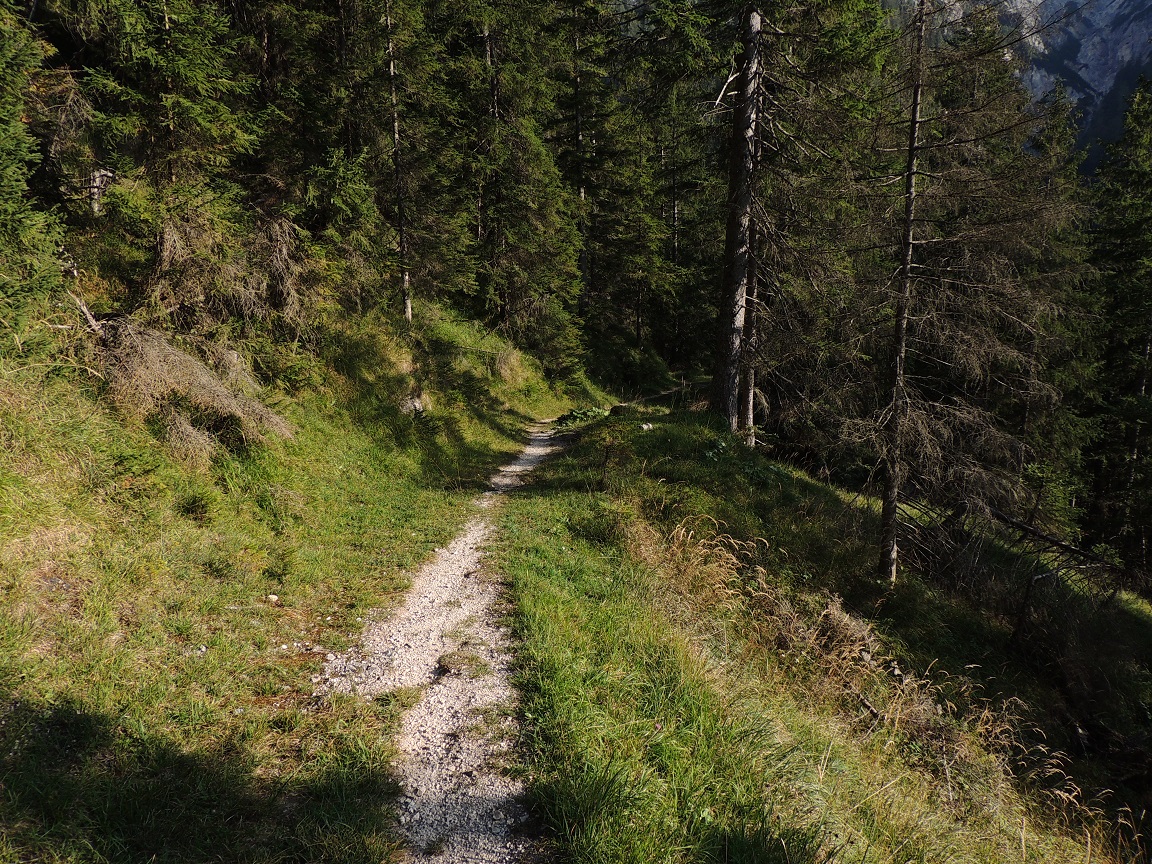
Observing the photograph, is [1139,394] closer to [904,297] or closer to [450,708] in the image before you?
[904,297]

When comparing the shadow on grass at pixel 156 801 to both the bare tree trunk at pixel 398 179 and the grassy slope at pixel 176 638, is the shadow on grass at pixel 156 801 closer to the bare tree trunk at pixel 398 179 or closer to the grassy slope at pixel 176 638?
the grassy slope at pixel 176 638

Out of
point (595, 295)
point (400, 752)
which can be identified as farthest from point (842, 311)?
point (595, 295)

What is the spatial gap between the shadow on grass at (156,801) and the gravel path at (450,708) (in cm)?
29

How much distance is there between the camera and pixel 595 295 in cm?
3053

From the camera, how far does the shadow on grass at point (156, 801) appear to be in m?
2.54

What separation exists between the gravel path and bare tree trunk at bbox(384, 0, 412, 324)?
10012 mm

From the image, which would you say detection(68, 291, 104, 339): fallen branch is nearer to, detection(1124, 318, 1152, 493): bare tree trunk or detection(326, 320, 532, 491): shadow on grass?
detection(326, 320, 532, 491): shadow on grass

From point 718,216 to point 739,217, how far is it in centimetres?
243

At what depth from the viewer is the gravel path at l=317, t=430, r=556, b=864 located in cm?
289

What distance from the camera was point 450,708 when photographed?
3969mm

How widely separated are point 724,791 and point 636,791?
71cm

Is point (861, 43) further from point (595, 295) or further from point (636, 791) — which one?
point (595, 295)

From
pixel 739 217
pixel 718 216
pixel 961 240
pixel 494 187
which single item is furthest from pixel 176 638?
pixel 494 187

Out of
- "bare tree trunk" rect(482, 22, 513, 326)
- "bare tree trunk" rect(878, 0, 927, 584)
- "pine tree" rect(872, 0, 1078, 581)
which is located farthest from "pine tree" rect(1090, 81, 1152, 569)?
"bare tree trunk" rect(482, 22, 513, 326)
